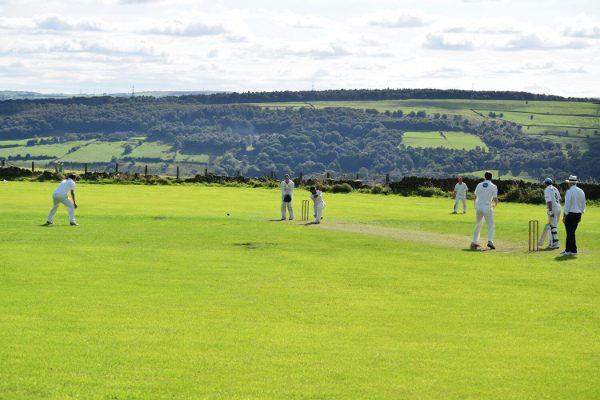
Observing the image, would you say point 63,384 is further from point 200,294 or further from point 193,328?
point 200,294

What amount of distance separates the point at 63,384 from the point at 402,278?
40.5 feet

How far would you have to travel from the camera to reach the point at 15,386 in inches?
475

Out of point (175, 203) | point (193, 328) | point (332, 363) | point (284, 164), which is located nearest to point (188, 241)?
point (193, 328)

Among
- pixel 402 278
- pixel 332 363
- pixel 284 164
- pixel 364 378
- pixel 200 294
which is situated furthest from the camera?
pixel 284 164

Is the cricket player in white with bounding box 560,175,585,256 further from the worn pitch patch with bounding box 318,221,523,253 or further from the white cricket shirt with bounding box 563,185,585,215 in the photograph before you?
the worn pitch patch with bounding box 318,221,523,253

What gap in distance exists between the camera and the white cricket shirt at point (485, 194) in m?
31.3

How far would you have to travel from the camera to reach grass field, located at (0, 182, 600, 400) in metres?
12.6

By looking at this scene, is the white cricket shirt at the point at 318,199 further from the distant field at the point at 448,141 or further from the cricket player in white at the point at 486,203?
the distant field at the point at 448,141

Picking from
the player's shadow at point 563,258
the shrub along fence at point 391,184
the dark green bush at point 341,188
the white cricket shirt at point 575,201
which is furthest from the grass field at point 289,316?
the dark green bush at point 341,188

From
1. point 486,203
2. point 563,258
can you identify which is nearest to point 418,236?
point 486,203

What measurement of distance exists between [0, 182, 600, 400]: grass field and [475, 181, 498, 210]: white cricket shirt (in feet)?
5.05

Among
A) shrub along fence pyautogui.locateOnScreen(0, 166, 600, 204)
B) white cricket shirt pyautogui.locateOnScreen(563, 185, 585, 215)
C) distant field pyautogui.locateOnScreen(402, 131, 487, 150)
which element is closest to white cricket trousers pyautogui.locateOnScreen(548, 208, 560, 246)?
white cricket shirt pyautogui.locateOnScreen(563, 185, 585, 215)

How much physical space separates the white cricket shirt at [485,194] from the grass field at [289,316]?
154 centimetres

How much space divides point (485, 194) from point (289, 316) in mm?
15111
